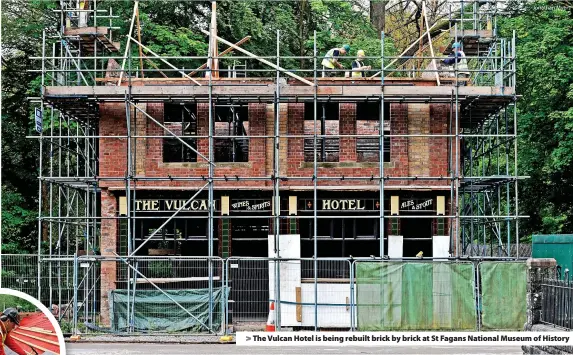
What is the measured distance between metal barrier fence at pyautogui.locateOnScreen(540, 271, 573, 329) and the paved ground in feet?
10.1

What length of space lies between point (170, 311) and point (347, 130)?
7754mm

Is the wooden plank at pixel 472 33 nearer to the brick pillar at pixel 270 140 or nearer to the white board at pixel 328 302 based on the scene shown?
the brick pillar at pixel 270 140

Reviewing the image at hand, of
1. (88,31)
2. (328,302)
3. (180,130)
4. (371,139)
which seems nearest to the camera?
(328,302)

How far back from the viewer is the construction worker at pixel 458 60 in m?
27.5

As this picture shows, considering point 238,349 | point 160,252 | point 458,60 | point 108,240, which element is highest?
point 458,60

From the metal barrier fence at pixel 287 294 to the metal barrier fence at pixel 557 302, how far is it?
6738mm

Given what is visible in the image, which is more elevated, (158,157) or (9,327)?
(158,157)

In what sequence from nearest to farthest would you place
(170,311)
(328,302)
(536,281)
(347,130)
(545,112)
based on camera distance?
(536,281) → (170,311) → (328,302) → (347,130) → (545,112)

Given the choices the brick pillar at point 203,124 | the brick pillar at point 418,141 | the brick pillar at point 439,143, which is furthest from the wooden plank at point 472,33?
the brick pillar at point 203,124

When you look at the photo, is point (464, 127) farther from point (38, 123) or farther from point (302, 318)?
point (38, 123)

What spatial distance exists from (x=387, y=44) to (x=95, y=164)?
48.7ft

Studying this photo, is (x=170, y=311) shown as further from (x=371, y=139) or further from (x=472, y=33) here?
(x=472, y=33)

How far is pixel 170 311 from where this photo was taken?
83.8 feet

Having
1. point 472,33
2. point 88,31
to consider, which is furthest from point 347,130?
point 88,31
